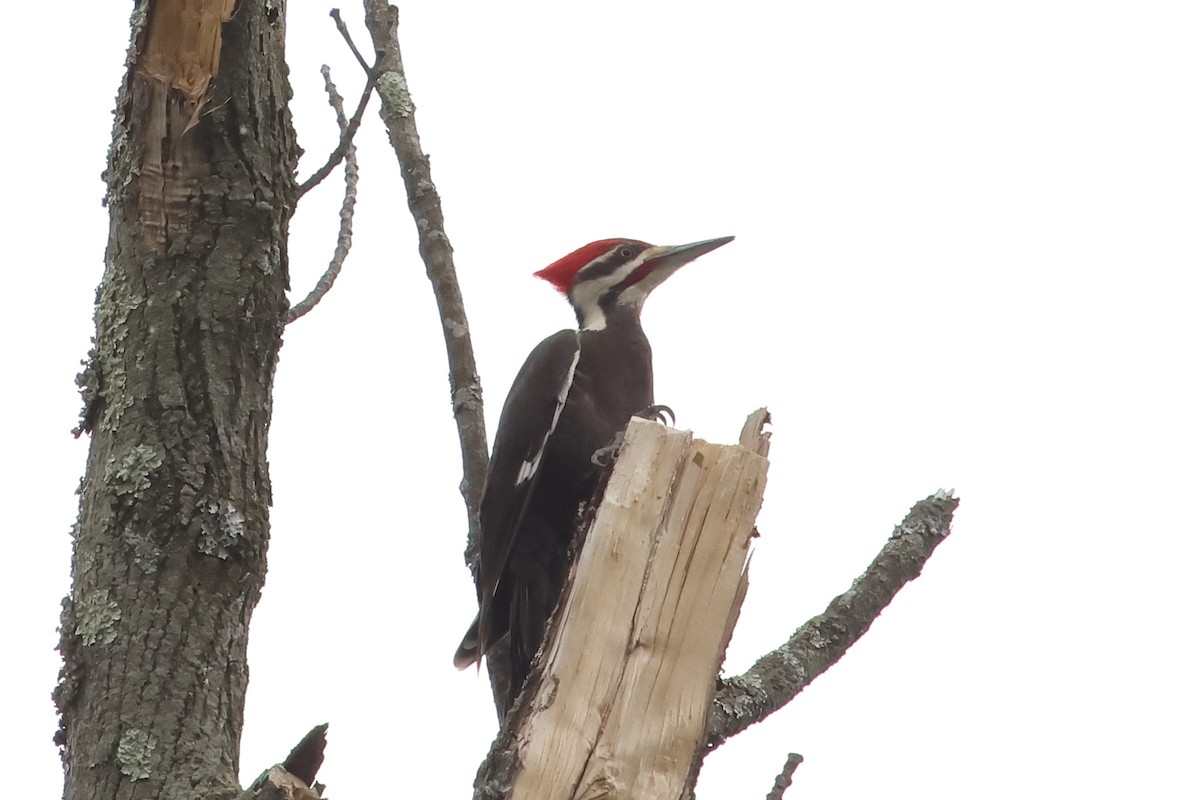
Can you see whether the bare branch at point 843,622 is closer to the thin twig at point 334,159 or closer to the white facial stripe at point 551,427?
the white facial stripe at point 551,427

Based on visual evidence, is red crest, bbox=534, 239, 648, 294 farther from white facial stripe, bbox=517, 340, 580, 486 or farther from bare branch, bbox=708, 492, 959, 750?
bare branch, bbox=708, 492, 959, 750

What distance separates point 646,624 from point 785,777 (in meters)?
0.42

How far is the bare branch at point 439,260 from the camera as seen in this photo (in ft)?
12.0

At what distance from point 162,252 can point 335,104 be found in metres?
1.10

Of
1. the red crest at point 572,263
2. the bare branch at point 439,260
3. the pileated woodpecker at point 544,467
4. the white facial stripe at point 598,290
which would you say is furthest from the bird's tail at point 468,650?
the red crest at point 572,263

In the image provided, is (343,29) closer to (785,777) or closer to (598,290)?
(598,290)

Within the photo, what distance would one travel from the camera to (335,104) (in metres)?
3.38

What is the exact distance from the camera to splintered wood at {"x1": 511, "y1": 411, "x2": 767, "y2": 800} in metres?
2.05

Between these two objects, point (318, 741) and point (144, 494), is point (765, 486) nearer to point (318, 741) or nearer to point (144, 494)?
point (318, 741)

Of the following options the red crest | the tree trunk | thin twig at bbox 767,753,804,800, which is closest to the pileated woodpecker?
the red crest

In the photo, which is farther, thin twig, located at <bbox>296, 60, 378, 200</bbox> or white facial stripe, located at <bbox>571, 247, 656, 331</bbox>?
white facial stripe, located at <bbox>571, 247, 656, 331</bbox>

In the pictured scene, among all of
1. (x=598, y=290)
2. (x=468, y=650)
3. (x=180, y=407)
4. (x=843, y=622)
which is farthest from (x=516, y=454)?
(x=180, y=407)

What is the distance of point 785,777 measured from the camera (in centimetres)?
234

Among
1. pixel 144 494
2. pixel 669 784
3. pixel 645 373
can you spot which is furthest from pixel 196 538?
pixel 645 373
